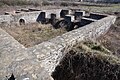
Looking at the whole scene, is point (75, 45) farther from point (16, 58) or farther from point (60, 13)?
point (60, 13)

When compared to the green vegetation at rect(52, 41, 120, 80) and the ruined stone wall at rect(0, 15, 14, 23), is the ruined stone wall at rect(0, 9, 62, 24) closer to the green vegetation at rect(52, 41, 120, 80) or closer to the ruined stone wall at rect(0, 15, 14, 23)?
the ruined stone wall at rect(0, 15, 14, 23)

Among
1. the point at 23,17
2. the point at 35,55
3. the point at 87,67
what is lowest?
the point at 87,67

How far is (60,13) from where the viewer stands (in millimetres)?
14273

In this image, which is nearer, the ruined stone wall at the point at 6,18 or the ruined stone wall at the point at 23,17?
the ruined stone wall at the point at 6,18

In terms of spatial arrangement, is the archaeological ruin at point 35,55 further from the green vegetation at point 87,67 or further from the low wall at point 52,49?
the green vegetation at point 87,67

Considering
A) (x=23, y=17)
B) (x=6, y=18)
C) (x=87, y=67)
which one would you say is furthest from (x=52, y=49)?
(x=23, y=17)

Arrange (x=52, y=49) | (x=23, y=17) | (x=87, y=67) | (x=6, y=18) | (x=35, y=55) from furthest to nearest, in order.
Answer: (x=23, y=17) → (x=6, y=18) → (x=87, y=67) → (x=52, y=49) → (x=35, y=55)

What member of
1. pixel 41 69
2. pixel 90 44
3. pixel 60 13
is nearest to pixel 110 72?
pixel 90 44

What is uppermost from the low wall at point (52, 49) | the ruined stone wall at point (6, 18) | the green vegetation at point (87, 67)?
the ruined stone wall at point (6, 18)

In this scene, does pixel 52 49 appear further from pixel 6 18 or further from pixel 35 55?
pixel 6 18

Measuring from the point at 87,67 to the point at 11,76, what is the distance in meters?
2.38

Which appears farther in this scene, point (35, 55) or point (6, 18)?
point (6, 18)

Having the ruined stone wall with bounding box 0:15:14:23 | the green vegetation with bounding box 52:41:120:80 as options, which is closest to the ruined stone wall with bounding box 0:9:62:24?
the ruined stone wall with bounding box 0:15:14:23

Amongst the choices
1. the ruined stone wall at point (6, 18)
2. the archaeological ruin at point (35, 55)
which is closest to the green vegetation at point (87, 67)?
the archaeological ruin at point (35, 55)
